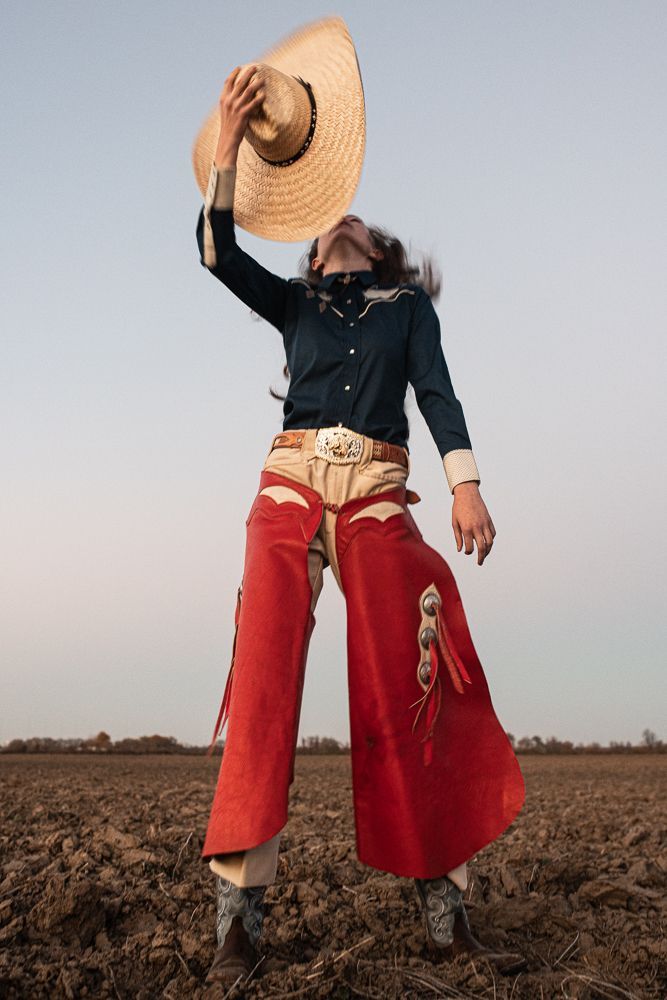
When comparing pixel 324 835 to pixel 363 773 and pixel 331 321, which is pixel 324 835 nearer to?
pixel 363 773

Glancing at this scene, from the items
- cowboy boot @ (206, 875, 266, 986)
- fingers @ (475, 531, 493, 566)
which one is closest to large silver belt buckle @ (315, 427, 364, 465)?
fingers @ (475, 531, 493, 566)

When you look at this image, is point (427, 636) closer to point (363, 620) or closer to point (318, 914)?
point (363, 620)

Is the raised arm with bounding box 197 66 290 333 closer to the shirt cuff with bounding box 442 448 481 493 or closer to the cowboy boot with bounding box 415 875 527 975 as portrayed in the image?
the shirt cuff with bounding box 442 448 481 493

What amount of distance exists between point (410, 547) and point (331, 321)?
89 centimetres

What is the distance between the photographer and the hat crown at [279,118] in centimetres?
297

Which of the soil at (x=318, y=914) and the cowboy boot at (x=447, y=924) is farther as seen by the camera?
the cowboy boot at (x=447, y=924)

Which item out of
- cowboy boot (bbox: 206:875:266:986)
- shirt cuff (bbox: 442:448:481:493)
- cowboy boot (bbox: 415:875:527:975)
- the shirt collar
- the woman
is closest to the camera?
cowboy boot (bbox: 206:875:266:986)

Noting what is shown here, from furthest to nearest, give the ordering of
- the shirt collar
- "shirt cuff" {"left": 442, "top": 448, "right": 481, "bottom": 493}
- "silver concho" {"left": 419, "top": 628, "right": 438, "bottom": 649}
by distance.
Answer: the shirt collar < "shirt cuff" {"left": 442, "top": 448, "right": 481, "bottom": 493} < "silver concho" {"left": 419, "top": 628, "right": 438, "bottom": 649}

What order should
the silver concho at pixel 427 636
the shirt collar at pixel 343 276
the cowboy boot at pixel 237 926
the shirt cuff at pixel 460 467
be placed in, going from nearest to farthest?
1. the cowboy boot at pixel 237 926
2. the silver concho at pixel 427 636
3. the shirt cuff at pixel 460 467
4. the shirt collar at pixel 343 276

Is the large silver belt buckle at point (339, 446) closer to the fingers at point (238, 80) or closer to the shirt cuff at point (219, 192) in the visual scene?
the shirt cuff at point (219, 192)

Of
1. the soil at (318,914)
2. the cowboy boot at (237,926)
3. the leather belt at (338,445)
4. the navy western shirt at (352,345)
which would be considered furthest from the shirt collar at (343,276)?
the soil at (318,914)

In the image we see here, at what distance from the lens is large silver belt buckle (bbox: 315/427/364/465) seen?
9.78ft

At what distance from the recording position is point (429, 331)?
10.6 ft

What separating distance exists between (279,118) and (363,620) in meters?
1.73
